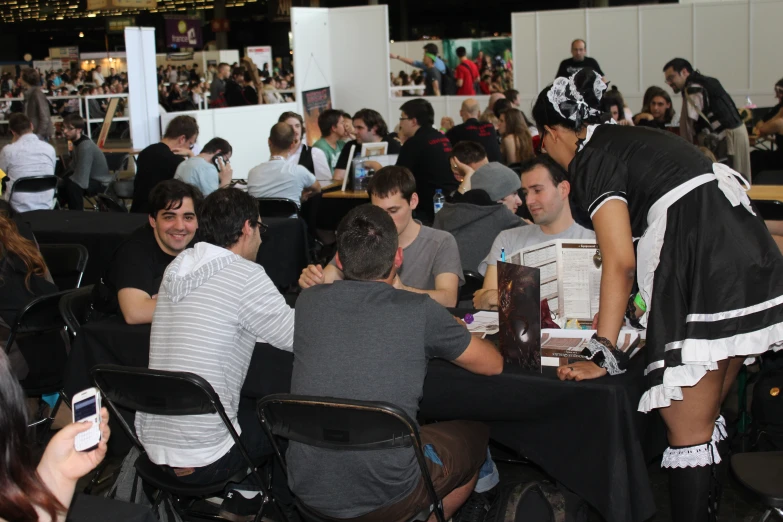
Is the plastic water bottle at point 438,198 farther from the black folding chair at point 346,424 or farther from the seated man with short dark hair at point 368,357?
the black folding chair at point 346,424

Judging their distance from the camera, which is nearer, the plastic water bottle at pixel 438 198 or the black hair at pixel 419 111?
the plastic water bottle at pixel 438 198

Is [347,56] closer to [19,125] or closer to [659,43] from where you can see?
[659,43]

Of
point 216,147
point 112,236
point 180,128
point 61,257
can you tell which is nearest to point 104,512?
point 61,257

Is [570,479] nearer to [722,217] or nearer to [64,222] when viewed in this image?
[722,217]

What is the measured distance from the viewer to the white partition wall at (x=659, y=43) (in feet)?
33.6

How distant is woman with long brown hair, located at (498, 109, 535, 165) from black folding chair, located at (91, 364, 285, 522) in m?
4.46

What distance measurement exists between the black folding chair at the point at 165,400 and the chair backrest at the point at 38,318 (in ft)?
3.04

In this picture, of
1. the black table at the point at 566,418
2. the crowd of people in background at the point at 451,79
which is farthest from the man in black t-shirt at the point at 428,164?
the crowd of people in background at the point at 451,79

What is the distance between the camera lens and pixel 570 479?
2293 mm

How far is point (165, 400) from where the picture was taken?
2379 millimetres

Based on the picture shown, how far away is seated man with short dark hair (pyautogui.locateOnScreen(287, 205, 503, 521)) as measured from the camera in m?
2.13

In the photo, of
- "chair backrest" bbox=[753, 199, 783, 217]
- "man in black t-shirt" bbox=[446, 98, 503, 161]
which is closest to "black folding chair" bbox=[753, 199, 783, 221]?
"chair backrest" bbox=[753, 199, 783, 217]

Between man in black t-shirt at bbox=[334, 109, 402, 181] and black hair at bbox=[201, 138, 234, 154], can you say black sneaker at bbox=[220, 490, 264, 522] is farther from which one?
man in black t-shirt at bbox=[334, 109, 402, 181]

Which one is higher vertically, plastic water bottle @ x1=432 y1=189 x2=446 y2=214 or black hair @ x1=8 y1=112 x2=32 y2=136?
black hair @ x1=8 y1=112 x2=32 y2=136
